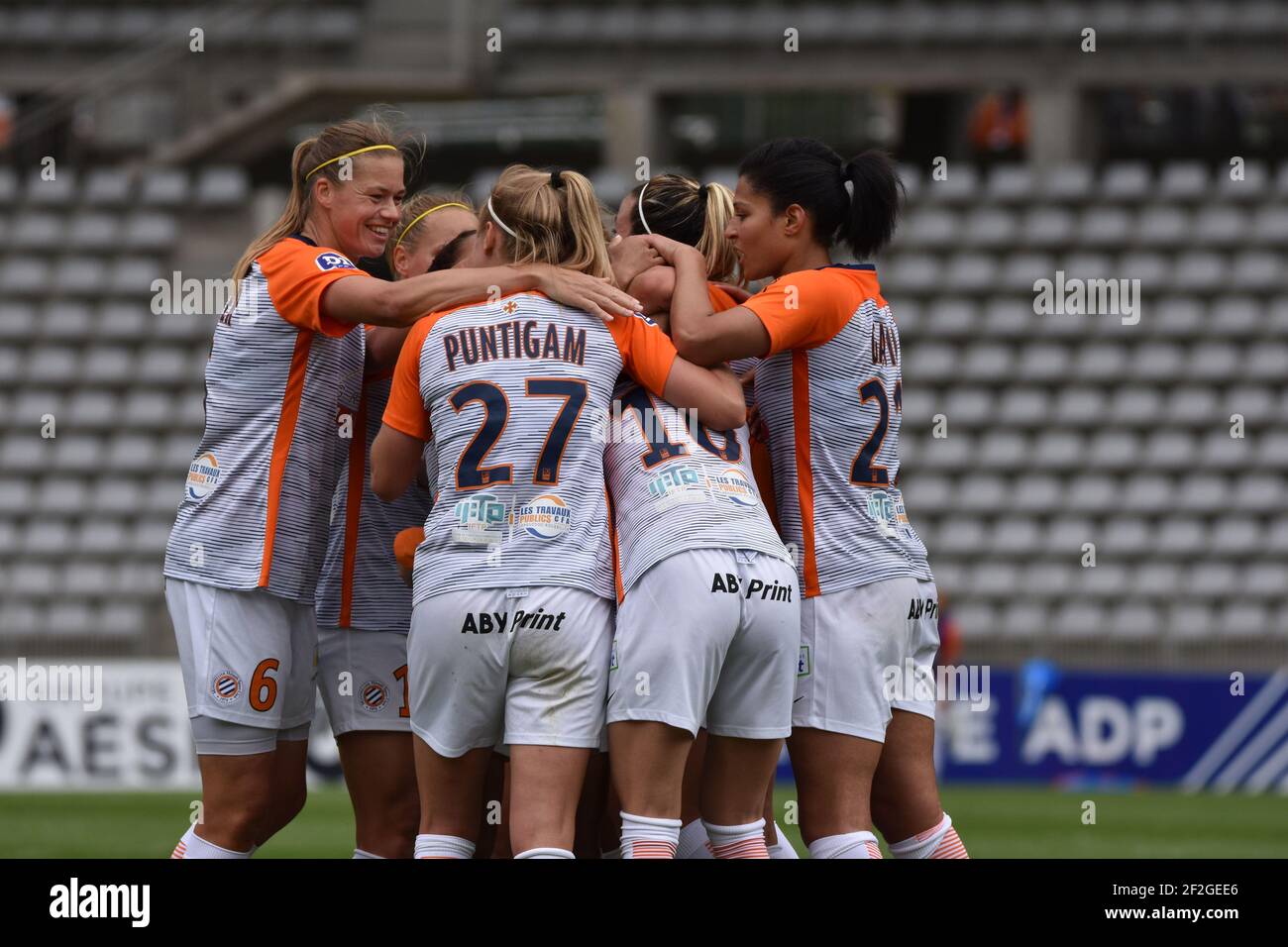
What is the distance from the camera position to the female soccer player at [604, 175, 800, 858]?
4082mm

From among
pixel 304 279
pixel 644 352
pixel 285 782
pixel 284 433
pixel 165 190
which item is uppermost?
pixel 165 190

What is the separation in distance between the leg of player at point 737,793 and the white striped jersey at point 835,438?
A: 0.46m

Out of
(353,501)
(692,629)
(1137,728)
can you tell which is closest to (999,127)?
(1137,728)

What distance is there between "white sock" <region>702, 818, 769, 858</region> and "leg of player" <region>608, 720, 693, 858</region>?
0.71 ft

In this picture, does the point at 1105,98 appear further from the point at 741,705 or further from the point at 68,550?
the point at 741,705

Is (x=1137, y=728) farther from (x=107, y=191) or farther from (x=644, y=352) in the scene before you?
(x=107, y=191)

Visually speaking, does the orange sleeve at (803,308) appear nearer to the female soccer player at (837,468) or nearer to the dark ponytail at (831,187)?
the female soccer player at (837,468)

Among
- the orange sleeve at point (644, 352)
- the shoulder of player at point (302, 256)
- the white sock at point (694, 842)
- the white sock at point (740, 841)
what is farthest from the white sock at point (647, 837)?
the shoulder of player at point (302, 256)

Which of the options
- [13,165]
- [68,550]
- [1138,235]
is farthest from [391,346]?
[13,165]

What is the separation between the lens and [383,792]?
479 cm

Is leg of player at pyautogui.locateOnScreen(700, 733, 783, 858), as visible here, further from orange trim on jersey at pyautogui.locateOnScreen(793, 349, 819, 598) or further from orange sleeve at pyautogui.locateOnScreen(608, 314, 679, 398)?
orange sleeve at pyautogui.locateOnScreen(608, 314, 679, 398)

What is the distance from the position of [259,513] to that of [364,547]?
0.38 meters

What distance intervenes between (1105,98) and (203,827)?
16.3 m

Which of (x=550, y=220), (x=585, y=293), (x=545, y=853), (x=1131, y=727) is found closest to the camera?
(x=545, y=853)
